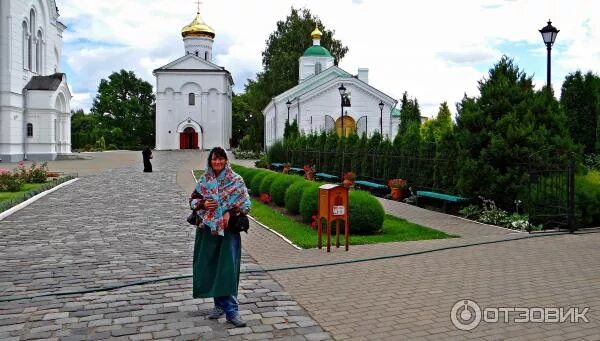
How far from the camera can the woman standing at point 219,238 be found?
531 centimetres

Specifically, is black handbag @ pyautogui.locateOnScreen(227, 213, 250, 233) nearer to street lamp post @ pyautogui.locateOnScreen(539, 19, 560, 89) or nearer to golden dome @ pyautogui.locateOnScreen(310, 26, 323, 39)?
street lamp post @ pyautogui.locateOnScreen(539, 19, 560, 89)

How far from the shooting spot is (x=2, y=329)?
5.16m

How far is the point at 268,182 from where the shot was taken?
16609 millimetres

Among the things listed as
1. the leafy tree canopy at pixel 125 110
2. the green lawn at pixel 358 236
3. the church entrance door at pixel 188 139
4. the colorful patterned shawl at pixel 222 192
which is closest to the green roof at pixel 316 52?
the church entrance door at pixel 188 139

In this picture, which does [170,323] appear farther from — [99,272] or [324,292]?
[99,272]

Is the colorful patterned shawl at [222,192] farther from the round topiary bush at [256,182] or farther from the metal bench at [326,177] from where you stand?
the metal bench at [326,177]

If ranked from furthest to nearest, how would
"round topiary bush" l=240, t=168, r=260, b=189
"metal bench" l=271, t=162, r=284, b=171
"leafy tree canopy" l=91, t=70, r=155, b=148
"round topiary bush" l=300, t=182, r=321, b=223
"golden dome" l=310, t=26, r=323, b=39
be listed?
"leafy tree canopy" l=91, t=70, r=155, b=148 → "golden dome" l=310, t=26, r=323, b=39 → "metal bench" l=271, t=162, r=284, b=171 → "round topiary bush" l=240, t=168, r=260, b=189 → "round topiary bush" l=300, t=182, r=321, b=223

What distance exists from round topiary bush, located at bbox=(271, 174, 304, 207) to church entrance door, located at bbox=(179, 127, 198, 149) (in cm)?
4787

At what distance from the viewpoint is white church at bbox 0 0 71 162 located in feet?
118

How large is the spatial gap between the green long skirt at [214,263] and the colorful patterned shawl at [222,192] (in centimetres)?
17

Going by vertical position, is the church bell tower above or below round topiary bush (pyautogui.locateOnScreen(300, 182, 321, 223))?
above

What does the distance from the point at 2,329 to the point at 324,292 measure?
326 centimetres

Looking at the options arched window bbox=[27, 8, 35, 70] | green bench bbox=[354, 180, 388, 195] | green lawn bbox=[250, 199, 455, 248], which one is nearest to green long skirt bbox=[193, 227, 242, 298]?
green lawn bbox=[250, 199, 455, 248]

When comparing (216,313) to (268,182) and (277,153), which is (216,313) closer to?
(268,182)
